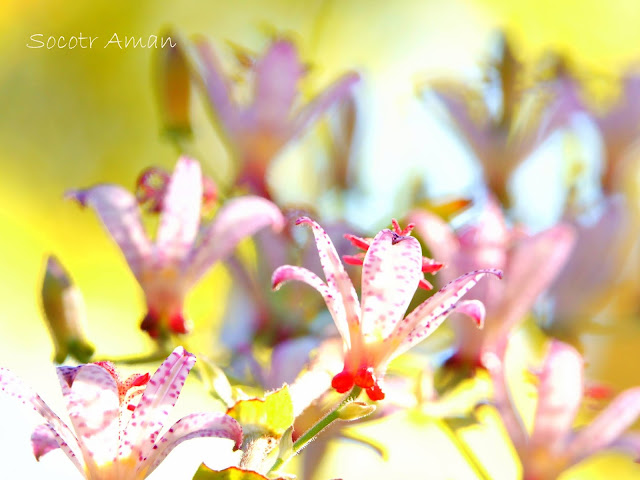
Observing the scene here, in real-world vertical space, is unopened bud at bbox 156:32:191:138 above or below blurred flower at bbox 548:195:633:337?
above

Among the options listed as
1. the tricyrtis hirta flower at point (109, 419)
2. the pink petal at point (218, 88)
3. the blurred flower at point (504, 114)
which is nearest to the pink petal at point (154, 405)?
the tricyrtis hirta flower at point (109, 419)

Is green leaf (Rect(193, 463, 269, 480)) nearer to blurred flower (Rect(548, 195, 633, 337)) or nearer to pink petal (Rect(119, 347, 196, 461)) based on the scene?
pink petal (Rect(119, 347, 196, 461))

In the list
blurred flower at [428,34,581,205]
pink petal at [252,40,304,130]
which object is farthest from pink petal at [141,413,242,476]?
blurred flower at [428,34,581,205]

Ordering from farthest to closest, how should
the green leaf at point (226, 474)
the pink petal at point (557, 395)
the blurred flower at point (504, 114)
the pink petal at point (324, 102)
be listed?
the blurred flower at point (504, 114) → the pink petal at point (324, 102) → the pink petal at point (557, 395) → the green leaf at point (226, 474)

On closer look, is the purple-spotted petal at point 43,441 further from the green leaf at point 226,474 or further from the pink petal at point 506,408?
the pink petal at point 506,408

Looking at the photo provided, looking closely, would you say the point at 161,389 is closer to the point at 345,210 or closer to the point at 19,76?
the point at 345,210

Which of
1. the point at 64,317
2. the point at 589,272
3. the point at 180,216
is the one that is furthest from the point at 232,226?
the point at 589,272

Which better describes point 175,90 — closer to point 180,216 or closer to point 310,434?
point 180,216
